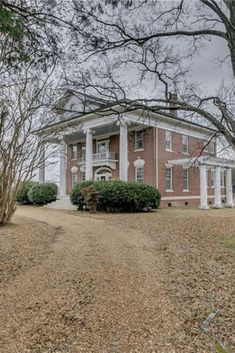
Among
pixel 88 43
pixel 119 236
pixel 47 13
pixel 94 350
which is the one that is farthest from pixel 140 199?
pixel 94 350

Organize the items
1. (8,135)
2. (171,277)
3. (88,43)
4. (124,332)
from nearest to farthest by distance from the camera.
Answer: (124,332) < (171,277) < (88,43) < (8,135)

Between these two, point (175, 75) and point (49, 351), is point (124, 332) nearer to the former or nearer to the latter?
point (49, 351)

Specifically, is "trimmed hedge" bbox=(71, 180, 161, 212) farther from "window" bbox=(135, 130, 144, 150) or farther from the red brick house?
"window" bbox=(135, 130, 144, 150)

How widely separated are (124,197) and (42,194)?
29.8 feet

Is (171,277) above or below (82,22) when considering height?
below

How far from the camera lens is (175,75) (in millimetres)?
9883

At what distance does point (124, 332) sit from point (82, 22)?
19.6 feet

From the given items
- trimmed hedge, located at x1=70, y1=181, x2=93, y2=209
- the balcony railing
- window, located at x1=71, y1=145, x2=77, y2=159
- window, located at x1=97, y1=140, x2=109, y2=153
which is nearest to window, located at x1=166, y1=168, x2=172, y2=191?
the balcony railing

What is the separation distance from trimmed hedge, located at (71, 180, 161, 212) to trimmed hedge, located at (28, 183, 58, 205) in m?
6.07

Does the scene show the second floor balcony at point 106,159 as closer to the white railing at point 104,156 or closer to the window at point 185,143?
the white railing at point 104,156

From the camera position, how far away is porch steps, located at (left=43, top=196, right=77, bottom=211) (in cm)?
2228

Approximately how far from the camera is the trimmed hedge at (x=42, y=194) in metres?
24.9

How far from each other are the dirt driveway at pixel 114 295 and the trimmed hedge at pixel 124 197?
8.93 meters

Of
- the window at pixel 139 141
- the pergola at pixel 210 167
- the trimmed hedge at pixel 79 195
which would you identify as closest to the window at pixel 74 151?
the window at pixel 139 141
